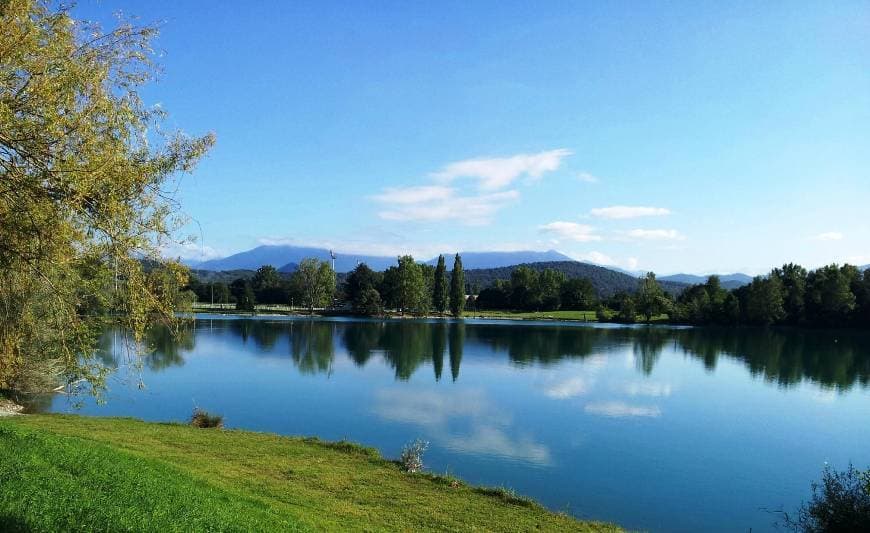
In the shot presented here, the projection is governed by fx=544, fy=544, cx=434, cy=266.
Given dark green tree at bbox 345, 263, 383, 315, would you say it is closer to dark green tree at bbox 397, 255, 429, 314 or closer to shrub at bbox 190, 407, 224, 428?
dark green tree at bbox 397, 255, 429, 314

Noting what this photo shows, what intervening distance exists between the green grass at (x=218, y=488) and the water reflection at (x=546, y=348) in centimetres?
1805

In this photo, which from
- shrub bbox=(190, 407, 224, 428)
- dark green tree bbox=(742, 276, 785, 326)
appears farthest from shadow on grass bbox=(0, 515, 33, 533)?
dark green tree bbox=(742, 276, 785, 326)

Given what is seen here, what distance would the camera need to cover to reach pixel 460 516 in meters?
11.2

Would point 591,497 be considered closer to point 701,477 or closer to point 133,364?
point 701,477

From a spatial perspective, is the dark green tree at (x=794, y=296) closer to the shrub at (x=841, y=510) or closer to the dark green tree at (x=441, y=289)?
the dark green tree at (x=441, y=289)

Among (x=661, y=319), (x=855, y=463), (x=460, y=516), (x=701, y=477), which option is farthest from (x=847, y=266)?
(x=460, y=516)

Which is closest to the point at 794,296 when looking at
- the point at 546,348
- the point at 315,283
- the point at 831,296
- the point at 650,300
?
the point at 831,296

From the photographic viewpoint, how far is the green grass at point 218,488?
6.99 metres

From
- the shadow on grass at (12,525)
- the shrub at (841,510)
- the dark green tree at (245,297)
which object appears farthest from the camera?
the dark green tree at (245,297)

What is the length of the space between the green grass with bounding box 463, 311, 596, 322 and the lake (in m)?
63.2

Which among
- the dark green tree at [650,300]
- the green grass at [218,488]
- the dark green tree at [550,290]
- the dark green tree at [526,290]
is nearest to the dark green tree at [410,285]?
the dark green tree at [526,290]

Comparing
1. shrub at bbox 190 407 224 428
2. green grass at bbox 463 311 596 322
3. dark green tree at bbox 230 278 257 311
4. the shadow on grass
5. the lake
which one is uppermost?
dark green tree at bbox 230 278 257 311

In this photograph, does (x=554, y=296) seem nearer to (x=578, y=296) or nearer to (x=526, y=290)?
(x=578, y=296)

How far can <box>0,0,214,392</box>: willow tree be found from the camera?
628cm
